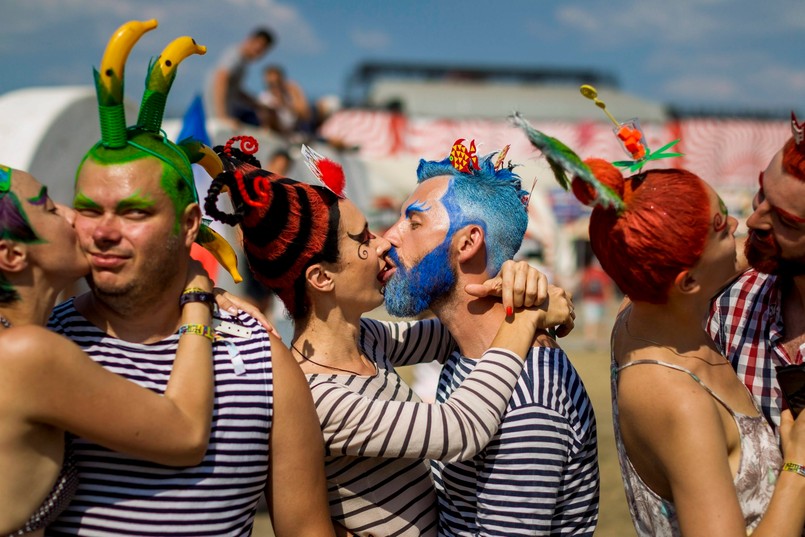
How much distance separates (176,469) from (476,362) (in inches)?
36.8

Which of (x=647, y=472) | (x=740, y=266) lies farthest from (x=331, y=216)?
(x=740, y=266)

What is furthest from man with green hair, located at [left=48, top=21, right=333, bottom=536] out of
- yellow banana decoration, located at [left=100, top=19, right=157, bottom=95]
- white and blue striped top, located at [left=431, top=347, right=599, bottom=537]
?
white and blue striped top, located at [left=431, top=347, right=599, bottom=537]

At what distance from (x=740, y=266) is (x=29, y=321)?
2.08m

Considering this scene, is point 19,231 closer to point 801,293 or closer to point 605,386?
point 801,293

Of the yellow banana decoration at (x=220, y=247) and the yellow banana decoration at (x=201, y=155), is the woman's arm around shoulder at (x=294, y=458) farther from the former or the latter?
the yellow banana decoration at (x=201, y=155)

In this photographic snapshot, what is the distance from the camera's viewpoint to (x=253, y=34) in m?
7.66

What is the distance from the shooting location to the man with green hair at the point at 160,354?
5.49 ft

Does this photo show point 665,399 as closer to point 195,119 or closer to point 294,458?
point 294,458

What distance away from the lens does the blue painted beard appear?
2.21m

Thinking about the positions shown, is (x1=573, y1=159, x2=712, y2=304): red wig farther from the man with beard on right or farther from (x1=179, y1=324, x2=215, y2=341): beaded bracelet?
(x1=179, y1=324, x2=215, y2=341): beaded bracelet

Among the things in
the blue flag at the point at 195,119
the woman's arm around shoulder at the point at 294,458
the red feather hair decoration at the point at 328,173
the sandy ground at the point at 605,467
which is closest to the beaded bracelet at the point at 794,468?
the woman's arm around shoulder at the point at 294,458

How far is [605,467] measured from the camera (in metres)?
6.29

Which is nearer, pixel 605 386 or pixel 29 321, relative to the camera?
pixel 29 321

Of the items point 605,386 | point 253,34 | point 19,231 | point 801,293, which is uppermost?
point 253,34
